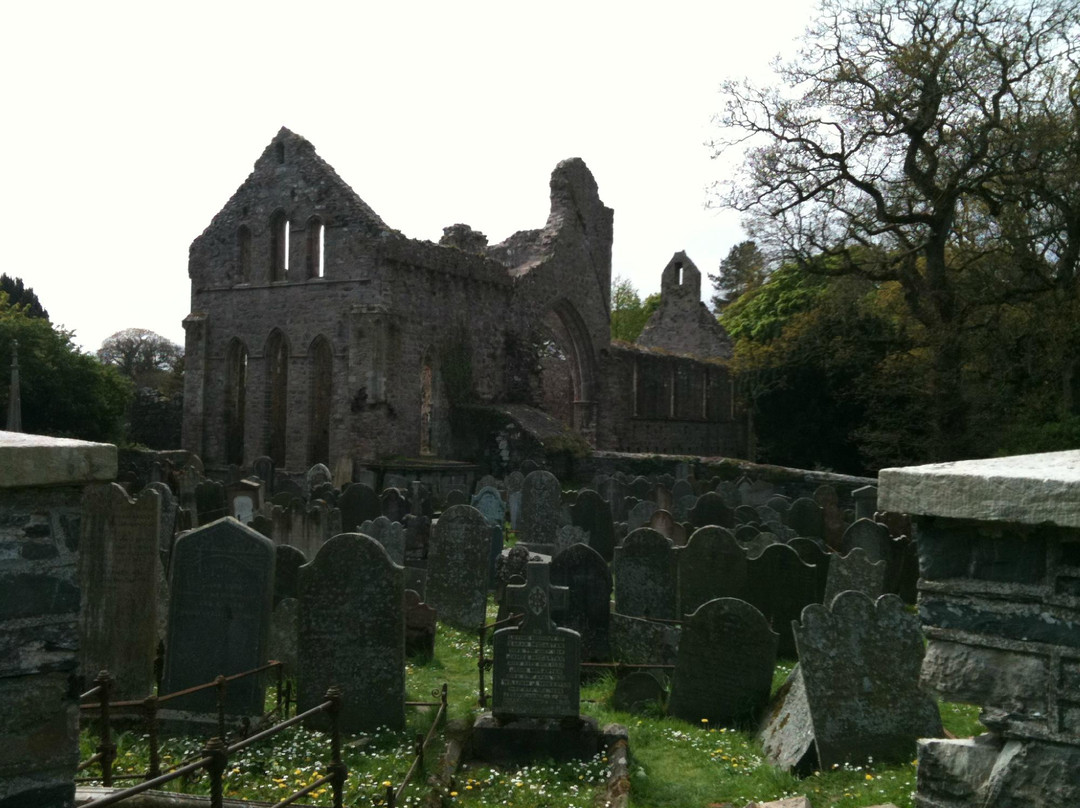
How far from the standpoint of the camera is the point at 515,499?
15.3m

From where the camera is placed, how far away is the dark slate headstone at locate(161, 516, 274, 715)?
21.1ft

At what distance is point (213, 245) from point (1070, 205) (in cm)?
1854

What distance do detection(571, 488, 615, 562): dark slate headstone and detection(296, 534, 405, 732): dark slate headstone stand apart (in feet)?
20.5

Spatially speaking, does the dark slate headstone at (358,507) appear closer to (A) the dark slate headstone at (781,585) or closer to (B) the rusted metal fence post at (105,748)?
(A) the dark slate headstone at (781,585)

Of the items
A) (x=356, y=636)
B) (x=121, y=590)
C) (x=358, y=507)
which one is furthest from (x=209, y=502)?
(x=356, y=636)

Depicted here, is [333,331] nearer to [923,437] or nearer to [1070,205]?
[923,437]

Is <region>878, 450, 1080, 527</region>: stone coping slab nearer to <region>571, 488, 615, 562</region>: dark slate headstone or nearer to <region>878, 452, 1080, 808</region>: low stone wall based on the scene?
<region>878, 452, 1080, 808</region>: low stone wall

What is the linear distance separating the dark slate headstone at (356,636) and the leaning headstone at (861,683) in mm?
2512

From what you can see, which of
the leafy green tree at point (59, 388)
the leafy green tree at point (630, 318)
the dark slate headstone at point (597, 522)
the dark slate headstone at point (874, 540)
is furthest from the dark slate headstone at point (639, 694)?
the leafy green tree at point (630, 318)

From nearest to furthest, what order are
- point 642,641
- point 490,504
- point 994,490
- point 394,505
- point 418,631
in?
point 994,490 < point 642,641 < point 418,631 < point 394,505 < point 490,504

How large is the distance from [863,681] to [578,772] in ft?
5.67

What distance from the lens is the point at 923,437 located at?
20375 mm

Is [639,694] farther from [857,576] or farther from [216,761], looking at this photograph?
[216,761]

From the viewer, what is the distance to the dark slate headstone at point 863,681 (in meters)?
5.66
